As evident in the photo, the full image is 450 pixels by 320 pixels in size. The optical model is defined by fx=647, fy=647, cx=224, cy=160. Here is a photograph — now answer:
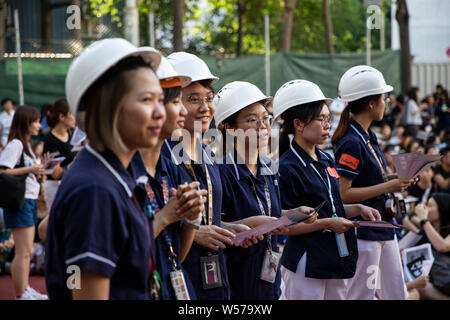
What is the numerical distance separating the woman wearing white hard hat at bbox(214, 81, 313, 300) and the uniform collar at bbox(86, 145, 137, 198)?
1685 mm

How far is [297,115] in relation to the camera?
4.86 meters

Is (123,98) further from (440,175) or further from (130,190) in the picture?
(440,175)

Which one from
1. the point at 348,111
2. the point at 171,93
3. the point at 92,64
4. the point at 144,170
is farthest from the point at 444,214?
the point at 92,64

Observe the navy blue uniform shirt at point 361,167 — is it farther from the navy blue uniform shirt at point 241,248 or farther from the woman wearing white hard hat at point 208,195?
the woman wearing white hard hat at point 208,195

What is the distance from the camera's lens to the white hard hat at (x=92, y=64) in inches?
89.0

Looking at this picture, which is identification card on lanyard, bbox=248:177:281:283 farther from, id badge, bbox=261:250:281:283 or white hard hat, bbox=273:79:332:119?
white hard hat, bbox=273:79:332:119

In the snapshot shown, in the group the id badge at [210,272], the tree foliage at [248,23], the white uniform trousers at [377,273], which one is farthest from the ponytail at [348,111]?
the tree foliage at [248,23]

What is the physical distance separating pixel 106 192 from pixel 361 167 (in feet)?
11.2

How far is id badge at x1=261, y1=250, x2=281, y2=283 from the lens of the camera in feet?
13.5

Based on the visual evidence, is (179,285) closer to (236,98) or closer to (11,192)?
(236,98)

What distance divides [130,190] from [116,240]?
19cm

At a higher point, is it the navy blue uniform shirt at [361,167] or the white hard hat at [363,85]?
the white hard hat at [363,85]

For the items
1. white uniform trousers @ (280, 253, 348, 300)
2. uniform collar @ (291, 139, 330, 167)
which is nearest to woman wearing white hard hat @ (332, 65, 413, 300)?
white uniform trousers @ (280, 253, 348, 300)

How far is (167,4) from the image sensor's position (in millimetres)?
28453
